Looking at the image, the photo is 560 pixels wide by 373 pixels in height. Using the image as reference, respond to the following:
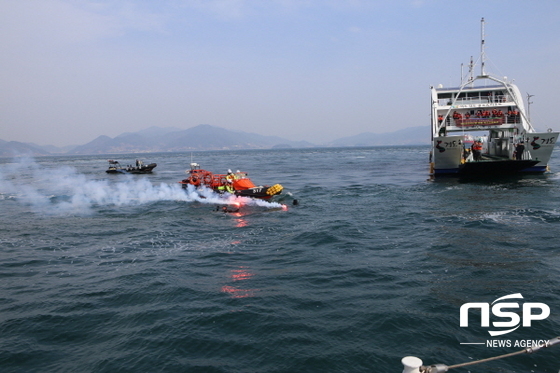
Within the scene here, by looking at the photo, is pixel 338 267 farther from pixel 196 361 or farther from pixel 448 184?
pixel 448 184

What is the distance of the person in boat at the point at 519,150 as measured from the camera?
39.9 m

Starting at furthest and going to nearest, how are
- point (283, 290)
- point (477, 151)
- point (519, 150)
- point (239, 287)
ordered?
point (477, 151) → point (519, 150) → point (239, 287) → point (283, 290)

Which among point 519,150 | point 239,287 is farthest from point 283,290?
point 519,150

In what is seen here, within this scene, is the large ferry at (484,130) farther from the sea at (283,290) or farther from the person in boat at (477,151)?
the sea at (283,290)

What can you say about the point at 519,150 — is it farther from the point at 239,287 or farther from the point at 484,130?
the point at 239,287

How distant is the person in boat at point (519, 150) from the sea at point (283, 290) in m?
15.7

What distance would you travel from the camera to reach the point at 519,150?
132ft

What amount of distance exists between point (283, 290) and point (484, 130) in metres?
39.7

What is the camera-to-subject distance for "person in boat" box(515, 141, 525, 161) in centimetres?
3994

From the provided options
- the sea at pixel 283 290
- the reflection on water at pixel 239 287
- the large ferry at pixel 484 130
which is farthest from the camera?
the large ferry at pixel 484 130

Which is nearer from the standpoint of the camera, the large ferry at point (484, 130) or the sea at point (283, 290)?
the sea at point (283, 290)

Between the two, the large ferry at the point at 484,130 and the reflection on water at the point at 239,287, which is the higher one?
the large ferry at the point at 484,130

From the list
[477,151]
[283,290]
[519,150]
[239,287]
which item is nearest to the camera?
[283,290]

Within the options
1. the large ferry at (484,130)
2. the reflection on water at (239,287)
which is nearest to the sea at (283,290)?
the reflection on water at (239,287)
